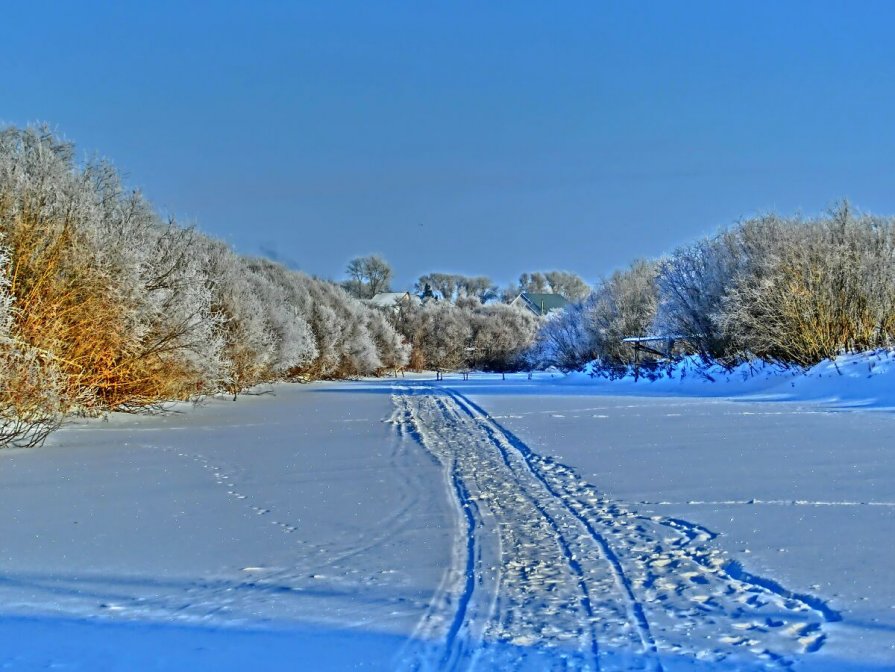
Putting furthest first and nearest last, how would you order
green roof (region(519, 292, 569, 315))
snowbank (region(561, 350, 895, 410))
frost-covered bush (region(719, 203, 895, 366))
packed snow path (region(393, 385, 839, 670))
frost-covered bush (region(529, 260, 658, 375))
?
green roof (region(519, 292, 569, 315)), frost-covered bush (region(529, 260, 658, 375)), frost-covered bush (region(719, 203, 895, 366)), snowbank (region(561, 350, 895, 410)), packed snow path (region(393, 385, 839, 670))

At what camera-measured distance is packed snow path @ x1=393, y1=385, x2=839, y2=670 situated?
3.60m

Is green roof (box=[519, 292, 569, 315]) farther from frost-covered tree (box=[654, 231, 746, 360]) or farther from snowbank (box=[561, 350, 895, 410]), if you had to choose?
snowbank (box=[561, 350, 895, 410])

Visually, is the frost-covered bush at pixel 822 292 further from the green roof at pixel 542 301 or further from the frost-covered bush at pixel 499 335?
the green roof at pixel 542 301

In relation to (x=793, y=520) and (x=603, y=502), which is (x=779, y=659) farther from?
(x=603, y=502)

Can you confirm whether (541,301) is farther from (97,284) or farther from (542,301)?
(97,284)

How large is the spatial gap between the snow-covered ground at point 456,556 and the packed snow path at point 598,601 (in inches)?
0.7

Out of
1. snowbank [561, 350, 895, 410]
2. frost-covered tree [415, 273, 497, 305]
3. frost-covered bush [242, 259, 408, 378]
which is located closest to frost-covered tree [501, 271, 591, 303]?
frost-covered tree [415, 273, 497, 305]

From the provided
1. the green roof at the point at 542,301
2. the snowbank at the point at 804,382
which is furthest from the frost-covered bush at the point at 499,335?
the snowbank at the point at 804,382

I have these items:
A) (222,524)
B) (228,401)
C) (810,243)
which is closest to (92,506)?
(222,524)

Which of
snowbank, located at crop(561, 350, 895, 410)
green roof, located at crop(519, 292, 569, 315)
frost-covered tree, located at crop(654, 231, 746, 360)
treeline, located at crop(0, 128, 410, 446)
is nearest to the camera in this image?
treeline, located at crop(0, 128, 410, 446)

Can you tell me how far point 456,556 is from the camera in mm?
5434

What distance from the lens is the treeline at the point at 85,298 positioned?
11.7 metres

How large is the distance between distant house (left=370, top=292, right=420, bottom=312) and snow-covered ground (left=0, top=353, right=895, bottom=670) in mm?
71390

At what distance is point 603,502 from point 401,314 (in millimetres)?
78898
